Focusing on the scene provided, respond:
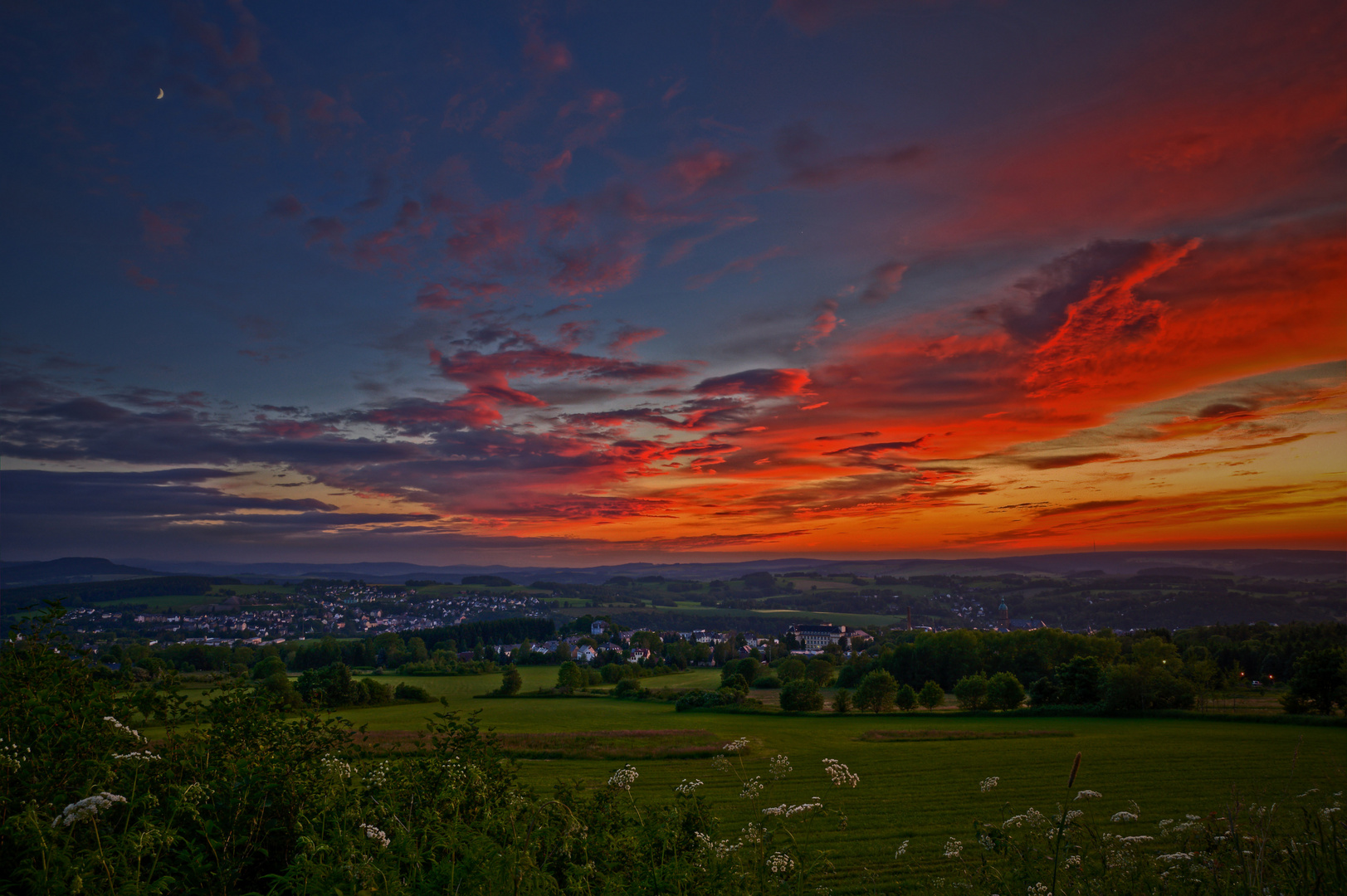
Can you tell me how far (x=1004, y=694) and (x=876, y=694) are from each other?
14033 mm

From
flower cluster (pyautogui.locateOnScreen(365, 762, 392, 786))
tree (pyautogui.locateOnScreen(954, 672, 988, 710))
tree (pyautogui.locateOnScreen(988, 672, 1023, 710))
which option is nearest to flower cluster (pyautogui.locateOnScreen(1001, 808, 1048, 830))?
flower cluster (pyautogui.locateOnScreen(365, 762, 392, 786))

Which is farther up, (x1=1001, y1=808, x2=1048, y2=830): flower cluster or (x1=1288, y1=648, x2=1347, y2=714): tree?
(x1=1001, y1=808, x2=1048, y2=830): flower cluster

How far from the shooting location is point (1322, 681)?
176 ft

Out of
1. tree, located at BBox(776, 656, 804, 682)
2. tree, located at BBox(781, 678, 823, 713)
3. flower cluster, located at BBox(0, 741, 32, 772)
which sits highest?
flower cluster, located at BBox(0, 741, 32, 772)

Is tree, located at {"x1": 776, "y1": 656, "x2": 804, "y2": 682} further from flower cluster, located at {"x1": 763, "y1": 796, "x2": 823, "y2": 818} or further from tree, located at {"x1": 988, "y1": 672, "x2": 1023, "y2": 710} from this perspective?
flower cluster, located at {"x1": 763, "y1": 796, "x2": 823, "y2": 818}

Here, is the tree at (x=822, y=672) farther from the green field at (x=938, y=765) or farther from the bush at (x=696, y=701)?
the green field at (x=938, y=765)

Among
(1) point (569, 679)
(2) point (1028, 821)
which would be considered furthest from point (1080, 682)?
(2) point (1028, 821)

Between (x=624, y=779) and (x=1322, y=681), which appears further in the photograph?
(x=1322, y=681)

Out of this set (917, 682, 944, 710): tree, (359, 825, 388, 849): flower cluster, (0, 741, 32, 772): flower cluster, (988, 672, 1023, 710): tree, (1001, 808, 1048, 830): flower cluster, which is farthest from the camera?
(917, 682, 944, 710): tree

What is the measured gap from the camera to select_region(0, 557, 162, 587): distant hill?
4720 inches

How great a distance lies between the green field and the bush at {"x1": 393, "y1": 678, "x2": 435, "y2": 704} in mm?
5057

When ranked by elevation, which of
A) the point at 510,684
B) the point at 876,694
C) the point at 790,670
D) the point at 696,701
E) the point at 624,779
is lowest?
the point at 790,670

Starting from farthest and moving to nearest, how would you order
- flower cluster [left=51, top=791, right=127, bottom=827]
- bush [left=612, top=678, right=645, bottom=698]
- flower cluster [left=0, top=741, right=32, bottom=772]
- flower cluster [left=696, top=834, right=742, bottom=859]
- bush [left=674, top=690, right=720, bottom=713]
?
bush [left=612, top=678, right=645, bottom=698]
bush [left=674, top=690, right=720, bottom=713]
flower cluster [left=696, top=834, right=742, bottom=859]
flower cluster [left=0, top=741, right=32, bottom=772]
flower cluster [left=51, top=791, right=127, bottom=827]

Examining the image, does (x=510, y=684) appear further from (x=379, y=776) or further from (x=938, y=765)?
(x=379, y=776)
